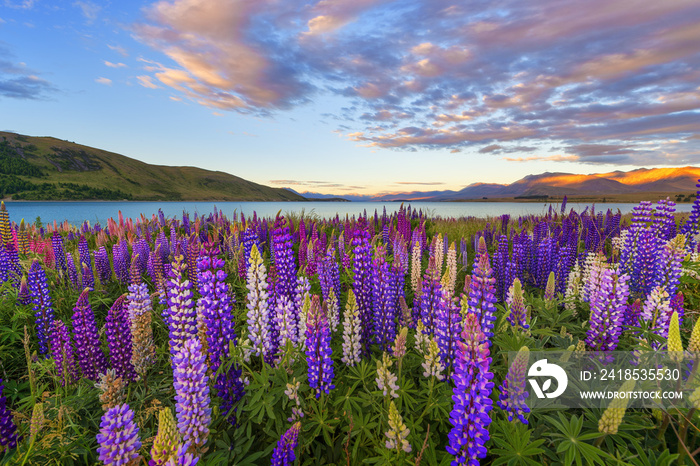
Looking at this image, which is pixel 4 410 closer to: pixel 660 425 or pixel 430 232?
pixel 660 425

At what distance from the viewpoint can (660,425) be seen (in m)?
2.54

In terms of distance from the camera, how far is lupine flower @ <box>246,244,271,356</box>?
3316mm

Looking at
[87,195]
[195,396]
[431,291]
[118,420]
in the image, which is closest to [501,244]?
[431,291]

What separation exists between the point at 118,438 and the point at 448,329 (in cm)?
279

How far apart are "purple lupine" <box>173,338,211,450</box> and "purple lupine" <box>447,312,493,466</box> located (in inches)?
70.0

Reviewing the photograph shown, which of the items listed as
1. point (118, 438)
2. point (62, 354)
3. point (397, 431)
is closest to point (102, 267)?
point (62, 354)

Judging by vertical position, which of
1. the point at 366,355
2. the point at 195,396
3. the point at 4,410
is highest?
the point at 195,396

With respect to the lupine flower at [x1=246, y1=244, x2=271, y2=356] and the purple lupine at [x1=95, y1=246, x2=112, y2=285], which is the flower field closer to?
the lupine flower at [x1=246, y1=244, x2=271, y2=356]

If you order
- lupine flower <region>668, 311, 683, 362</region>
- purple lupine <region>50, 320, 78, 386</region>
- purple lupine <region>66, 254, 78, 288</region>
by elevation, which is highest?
lupine flower <region>668, 311, 683, 362</region>

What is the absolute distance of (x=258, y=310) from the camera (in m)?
3.38

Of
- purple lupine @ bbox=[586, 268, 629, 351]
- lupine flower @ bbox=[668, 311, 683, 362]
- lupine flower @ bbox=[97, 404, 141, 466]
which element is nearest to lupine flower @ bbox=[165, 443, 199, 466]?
lupine flower @ bbox=[97, 404, 141, 466]

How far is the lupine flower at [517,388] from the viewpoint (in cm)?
220

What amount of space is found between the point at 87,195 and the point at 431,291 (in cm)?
23668

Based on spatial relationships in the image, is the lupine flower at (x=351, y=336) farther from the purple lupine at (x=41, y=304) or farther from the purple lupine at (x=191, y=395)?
the purple lupine at (x=41, y=304)
